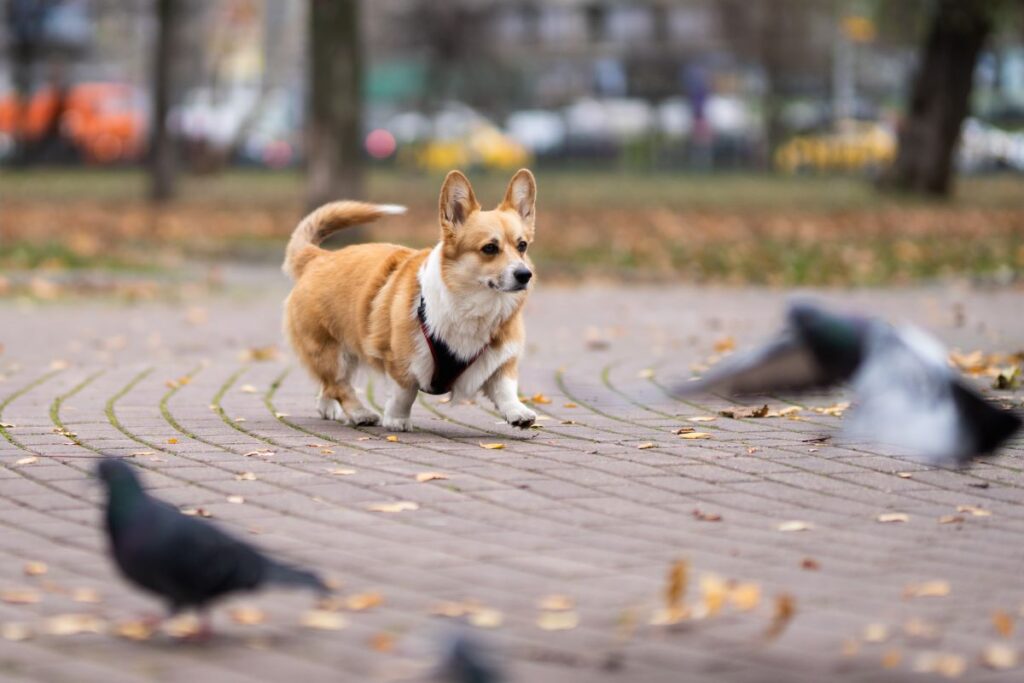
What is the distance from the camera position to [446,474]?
6.07 meters

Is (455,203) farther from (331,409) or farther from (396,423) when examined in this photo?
(331,409)

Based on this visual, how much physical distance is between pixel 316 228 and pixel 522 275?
151 centimetres

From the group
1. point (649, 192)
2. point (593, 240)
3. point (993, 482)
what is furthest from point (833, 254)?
point (649, 192)

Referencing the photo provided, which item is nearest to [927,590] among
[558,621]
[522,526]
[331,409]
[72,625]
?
[558,621]

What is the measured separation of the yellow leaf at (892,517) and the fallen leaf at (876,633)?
1223 mm

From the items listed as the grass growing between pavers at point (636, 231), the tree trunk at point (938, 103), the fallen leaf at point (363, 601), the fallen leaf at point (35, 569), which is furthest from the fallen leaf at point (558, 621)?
the tree trunk at point (938, 103)

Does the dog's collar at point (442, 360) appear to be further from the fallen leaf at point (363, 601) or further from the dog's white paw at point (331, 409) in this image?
the fallen leaf at point (363, 601)

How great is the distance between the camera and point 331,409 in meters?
7.41

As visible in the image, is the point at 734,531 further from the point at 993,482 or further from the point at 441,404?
the point at 441,404

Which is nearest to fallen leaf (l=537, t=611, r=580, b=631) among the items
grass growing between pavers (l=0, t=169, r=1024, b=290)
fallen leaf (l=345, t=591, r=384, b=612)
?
fallen leaf (l=345, t=591, r=384, b=612)

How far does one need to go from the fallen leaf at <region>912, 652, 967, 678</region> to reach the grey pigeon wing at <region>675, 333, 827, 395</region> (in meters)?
0.99

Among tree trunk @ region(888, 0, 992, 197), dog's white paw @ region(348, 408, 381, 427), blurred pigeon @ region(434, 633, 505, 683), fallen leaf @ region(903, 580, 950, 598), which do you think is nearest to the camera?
blurred pigeon @ region(434, 633, 505, 683)

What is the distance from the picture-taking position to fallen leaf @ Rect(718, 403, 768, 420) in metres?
7.43

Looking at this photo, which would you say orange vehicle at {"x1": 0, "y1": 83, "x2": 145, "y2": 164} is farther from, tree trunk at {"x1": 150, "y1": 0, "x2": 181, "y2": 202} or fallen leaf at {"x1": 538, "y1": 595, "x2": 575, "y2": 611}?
fallen leaf at {"x1": 538, "y1": 595, "x2": 575, "y2": 611}
